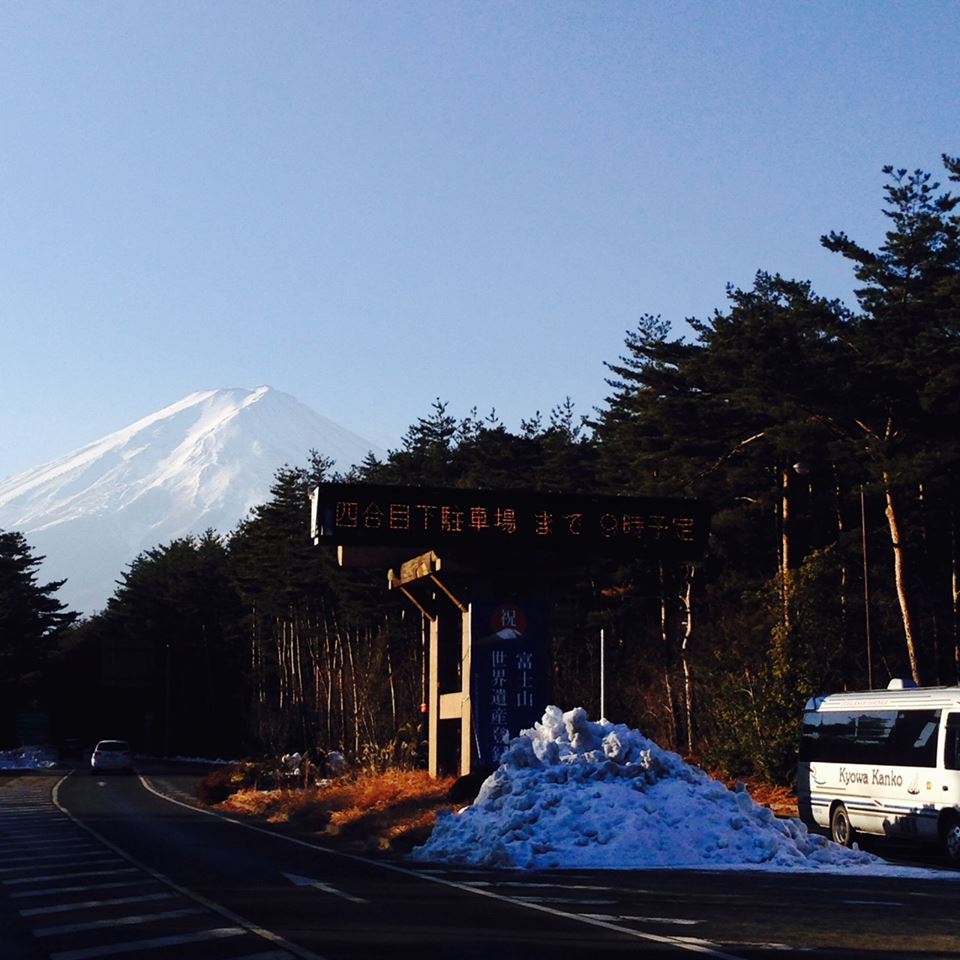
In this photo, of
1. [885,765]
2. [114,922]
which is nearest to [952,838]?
[885,765]

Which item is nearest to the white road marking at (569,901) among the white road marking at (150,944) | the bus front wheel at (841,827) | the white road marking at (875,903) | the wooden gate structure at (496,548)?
the white road marking at (875,903)

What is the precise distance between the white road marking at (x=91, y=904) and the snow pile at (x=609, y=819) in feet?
21.5

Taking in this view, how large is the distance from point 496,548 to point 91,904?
55.3ft

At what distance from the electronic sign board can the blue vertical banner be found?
1503 millimetres

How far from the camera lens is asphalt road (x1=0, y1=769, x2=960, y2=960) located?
1222cm

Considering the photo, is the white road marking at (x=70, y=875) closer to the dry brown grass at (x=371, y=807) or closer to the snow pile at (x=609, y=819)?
the snow pile at (x=609, y=819)

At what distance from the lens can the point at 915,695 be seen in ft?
83.1

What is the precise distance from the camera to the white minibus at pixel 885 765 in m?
23.9

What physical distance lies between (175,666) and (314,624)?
32341 millimetres

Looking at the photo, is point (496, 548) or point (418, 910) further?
point (496, 548)

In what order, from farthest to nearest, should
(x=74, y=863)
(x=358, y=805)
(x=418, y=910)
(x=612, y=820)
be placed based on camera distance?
(x=358, y=805) < (x=612, y=820) < (x=74, y=863) < (x=418, y=910)

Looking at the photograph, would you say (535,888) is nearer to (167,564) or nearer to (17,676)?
(17,676)

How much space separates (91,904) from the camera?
52.3ft

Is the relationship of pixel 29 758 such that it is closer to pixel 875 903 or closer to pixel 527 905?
pixel 527 905
